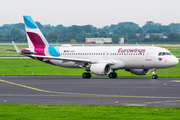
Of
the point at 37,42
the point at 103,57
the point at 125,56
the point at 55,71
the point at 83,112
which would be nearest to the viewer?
the point at 83,112

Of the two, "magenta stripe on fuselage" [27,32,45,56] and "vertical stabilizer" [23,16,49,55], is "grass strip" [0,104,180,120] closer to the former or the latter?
"magenta stripe on fuselage" [27,32,45,56]

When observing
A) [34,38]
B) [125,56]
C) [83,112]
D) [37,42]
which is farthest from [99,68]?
[83,112]

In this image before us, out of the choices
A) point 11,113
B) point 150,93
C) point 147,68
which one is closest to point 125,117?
point 11,113

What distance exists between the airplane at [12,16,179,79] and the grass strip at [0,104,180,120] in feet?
80.6

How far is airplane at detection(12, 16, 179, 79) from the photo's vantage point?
46469mm

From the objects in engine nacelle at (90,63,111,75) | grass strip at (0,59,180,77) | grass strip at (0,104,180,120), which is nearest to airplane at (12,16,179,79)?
engine nacelle at (90,63,111,75)

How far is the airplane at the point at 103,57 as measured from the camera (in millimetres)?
46469

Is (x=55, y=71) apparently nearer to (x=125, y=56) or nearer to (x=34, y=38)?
(x=34, y=38)

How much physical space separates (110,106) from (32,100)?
6.13 m

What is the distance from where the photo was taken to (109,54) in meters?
49.3

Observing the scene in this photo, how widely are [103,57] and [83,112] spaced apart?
2973 centimetres

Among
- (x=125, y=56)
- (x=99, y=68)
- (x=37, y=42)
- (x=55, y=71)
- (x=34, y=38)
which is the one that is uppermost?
(x=34, y=38)

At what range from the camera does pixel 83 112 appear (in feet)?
66.3

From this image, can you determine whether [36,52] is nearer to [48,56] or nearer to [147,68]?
[48,56]
